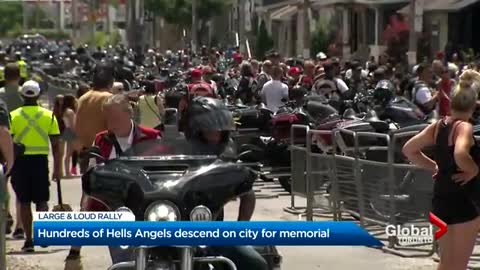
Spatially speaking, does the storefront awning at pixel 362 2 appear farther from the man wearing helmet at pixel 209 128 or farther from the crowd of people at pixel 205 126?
the man wearing helmet at pixel 209 128

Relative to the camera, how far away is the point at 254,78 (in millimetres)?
25531

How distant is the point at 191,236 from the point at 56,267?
6.43 meters

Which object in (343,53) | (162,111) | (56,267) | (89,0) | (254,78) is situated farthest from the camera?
(89,0)

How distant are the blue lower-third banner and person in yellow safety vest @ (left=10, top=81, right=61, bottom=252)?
23.7 feet

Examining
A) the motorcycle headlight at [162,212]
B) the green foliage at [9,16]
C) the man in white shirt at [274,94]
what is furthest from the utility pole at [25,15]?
the motorcycle headlight at [162,212]

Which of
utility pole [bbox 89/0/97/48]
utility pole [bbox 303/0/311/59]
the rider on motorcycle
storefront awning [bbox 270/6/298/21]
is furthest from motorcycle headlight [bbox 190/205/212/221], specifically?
utility pole [bbox 89/0/97/48]

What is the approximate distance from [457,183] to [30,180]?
564 cm

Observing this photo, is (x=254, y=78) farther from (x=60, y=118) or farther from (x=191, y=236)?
(x=191, y=236)

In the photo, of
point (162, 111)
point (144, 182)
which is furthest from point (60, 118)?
point (144, 182)

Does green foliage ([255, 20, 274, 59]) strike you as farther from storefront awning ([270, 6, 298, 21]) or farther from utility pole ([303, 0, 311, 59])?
utility pole ([303, 0, 311, 59])

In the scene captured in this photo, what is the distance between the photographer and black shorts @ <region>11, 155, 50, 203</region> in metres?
12.3

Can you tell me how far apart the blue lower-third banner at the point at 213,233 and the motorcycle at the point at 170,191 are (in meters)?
0.31

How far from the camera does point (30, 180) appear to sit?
1240 centimetres

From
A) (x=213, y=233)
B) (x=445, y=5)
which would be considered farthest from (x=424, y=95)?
(x=445, y=5)
